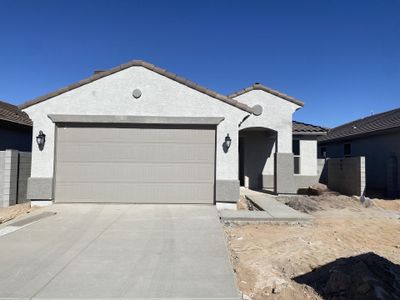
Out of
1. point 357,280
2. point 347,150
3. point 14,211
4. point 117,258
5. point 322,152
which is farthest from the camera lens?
point 322,152

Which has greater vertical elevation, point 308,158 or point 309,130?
point 309,130

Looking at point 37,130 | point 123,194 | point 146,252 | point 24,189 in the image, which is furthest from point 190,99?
point 24,189

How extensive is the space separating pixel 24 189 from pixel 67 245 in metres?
6.90

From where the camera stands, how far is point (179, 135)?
10.6 metres

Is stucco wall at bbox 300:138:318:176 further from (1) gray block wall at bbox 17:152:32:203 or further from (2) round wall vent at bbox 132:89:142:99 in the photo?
(1) gray block wall at bbox 17:152:32:203

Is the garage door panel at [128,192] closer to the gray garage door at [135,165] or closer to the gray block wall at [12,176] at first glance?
the gray garage door at [135,165]

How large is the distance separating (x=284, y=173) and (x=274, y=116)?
2522mm

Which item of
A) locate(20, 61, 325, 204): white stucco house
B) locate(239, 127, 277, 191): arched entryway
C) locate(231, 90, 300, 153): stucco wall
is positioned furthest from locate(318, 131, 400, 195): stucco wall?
locate(20, 61, 325, 204): white stucco house

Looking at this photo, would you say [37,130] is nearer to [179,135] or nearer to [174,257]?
[179,135]

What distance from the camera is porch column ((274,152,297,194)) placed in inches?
542

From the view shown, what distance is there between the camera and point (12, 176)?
1112 centimetres

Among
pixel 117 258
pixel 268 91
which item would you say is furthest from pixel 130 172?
pixel 268 91

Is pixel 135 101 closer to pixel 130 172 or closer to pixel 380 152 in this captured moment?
pixel 130 172

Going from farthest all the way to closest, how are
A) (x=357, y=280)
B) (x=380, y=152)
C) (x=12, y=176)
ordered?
1. (x=380, y=152)
2. (x=12, y=176)
3. (x=357, y=280)
